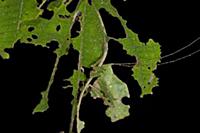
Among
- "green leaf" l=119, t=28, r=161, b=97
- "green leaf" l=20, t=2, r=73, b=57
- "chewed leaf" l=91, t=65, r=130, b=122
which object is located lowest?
"chewed leaf" l=91, t=65, r=130, b=122

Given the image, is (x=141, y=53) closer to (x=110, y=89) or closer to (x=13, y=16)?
(x=110, y=89)

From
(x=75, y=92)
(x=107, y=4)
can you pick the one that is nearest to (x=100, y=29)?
(x=107, y=4)

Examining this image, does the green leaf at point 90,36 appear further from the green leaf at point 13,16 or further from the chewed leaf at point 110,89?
the green leaf at point 13,16

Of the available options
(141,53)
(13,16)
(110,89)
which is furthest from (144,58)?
(13,16)

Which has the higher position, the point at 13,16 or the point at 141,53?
the point at 13,16

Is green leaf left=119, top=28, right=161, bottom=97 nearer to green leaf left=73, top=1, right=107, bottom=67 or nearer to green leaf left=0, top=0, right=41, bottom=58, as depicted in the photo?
green leaf left=73, top=1, right=107, bottom=67

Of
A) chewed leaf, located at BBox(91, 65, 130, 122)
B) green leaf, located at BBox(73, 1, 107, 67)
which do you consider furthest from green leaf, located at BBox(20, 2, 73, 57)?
chewed leaf, located at BBox(91, 65, 130, 122)
